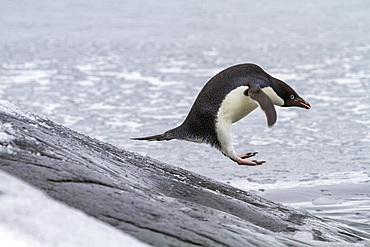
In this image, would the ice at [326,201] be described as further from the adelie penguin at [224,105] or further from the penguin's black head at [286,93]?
the penguin's black head at [286,93]

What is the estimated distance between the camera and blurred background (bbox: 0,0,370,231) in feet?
15.2

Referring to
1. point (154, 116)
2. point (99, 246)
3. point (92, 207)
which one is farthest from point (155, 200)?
point (154, 116)

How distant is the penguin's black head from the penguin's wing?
0.34m

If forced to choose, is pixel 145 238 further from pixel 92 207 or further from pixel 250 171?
pixel 250 171

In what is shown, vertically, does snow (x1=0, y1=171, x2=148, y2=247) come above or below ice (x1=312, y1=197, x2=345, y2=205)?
above

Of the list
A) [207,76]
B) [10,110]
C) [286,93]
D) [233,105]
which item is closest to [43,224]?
[10,110]

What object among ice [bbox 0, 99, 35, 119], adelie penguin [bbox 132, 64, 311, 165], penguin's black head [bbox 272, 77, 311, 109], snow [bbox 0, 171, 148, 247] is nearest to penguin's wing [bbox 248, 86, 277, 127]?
adelie penguin [bbox 132, 64, 311, 165]

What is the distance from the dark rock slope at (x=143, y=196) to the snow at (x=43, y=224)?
5 cm

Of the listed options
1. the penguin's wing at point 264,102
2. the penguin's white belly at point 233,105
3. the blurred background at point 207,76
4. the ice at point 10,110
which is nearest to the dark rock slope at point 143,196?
the ice at point 10,110

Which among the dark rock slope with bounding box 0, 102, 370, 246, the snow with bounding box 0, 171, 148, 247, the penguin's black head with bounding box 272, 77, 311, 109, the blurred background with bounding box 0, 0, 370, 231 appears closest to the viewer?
the snow with bounding box 0, 171, 148, 247

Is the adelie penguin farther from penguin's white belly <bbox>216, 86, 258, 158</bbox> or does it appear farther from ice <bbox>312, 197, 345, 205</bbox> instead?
ice <bbox>312, 197, 345, 205</bbox>

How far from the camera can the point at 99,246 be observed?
2049 millimetres

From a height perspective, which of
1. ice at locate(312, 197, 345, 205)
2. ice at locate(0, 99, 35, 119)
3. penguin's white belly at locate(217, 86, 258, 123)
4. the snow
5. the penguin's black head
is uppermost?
the penguin's black head

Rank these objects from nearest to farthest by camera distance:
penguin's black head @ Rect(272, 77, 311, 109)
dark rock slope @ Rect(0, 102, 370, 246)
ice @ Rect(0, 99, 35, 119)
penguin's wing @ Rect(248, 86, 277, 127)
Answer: dark rock slope @ Rect(0, 102, 370, 246) → ice @ Rect(0, 99, 35, 119) → penguin's wing @ Rect(248, 86, 277, 127) → penguin's black head @ Rect(272, 77, 311, 109)
